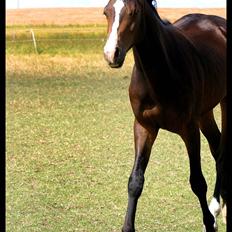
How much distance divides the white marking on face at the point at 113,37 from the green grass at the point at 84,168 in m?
1.97

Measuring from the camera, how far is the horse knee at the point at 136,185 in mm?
4312

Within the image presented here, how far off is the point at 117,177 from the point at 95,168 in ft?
1.57

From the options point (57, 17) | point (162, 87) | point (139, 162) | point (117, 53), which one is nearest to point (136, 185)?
point (139, 162)

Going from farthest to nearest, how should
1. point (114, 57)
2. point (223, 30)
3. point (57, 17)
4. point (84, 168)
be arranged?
point (57, 17) < point (84, 168) < point (223, 30) < point (114, 57)

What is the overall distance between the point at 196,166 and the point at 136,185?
473 millimetres

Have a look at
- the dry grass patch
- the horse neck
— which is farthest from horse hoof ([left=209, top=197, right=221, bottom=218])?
the dry grass patch

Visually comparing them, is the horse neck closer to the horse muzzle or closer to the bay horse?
the bay horse

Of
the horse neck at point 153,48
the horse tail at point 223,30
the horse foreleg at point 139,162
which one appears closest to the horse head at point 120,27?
the horse neck at point 153,48

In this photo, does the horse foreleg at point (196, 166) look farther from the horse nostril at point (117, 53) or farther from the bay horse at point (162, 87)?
the horse nostril at point (117, 53)

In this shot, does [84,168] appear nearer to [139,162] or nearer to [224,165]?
[224,165]

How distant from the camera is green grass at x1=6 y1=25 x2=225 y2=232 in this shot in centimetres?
521

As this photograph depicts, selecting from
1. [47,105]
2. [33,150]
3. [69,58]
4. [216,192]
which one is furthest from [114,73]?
[216,192]

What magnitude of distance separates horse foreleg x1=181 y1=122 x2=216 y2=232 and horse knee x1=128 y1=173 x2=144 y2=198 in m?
0.39

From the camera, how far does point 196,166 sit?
176 inches
